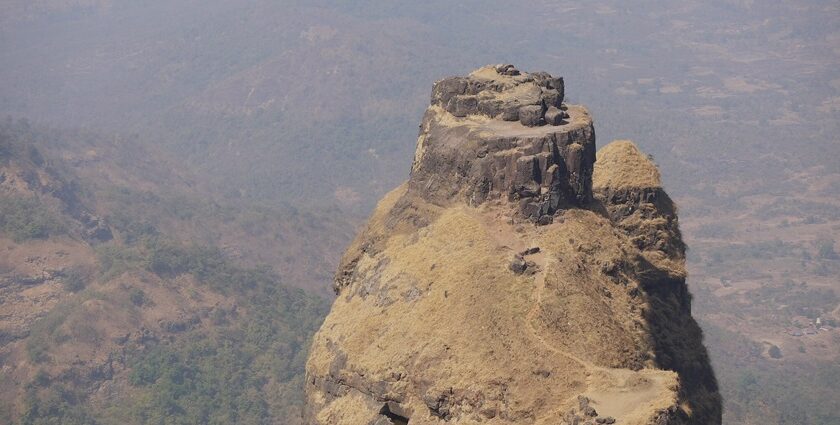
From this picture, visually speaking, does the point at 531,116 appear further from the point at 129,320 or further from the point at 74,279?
the point at 74,279

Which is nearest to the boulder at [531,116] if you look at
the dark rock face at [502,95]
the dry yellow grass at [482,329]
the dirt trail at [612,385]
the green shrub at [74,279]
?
the dark rock face at [502,95]

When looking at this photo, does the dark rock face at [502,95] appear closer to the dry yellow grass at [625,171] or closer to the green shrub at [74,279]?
the dry yellow grass at [625,171]

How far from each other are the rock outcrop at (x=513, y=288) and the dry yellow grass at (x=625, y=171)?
0.19 ft

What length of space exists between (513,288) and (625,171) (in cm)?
952

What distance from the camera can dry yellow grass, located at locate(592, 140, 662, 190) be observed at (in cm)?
3206

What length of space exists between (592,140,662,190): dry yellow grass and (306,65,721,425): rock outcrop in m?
0.06

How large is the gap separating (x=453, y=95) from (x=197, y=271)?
109716 millimetres

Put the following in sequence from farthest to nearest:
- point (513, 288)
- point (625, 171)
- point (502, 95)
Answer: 1. point (625, 171)
2. point (502, 95)
3. point (513, 288)

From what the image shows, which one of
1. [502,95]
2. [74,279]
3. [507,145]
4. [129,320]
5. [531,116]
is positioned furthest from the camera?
[74,279]

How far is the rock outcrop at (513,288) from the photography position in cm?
2233

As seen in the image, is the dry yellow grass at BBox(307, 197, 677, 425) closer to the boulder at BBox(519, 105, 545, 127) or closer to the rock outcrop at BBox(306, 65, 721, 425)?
the rock outcrop at BBox(306, 65, 721, 425)

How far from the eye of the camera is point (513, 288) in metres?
24.4

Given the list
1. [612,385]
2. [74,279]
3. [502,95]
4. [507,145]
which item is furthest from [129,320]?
[612,385]

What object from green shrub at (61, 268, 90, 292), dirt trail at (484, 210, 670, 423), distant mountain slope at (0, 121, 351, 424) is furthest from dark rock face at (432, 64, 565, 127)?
green shrub at (61, 268, 90, 292)
